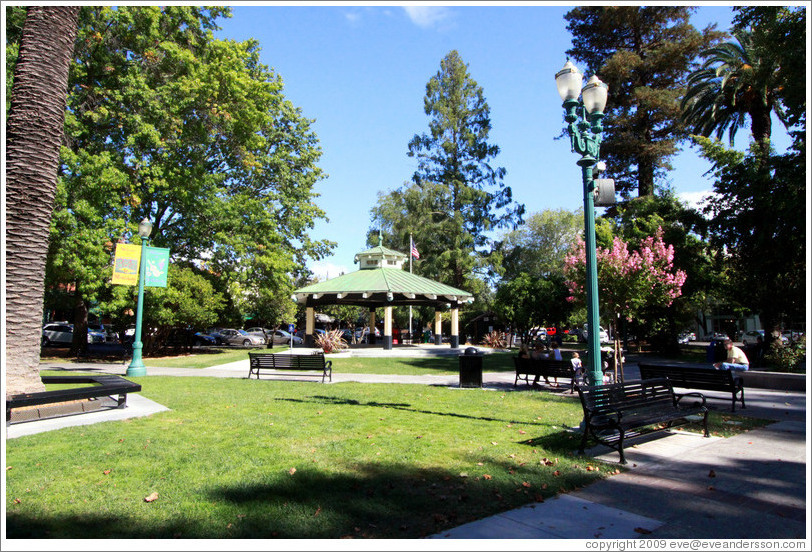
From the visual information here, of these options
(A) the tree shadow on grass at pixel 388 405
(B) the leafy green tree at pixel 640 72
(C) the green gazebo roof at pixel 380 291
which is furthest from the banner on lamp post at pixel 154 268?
(B) the leafy green tree at pixel 640 72

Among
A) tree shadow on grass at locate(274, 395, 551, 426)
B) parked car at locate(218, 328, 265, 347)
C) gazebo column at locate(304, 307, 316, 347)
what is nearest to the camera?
tree shadow on grass at locate(274, 395, 551, 426)

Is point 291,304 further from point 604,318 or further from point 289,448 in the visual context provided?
point 289,448

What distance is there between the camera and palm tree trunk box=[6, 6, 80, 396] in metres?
9.42

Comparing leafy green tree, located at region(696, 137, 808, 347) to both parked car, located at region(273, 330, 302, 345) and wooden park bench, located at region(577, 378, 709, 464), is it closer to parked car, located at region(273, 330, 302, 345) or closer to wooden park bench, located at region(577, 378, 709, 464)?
wooden park bench, located at region(577, 378, 709, 464)

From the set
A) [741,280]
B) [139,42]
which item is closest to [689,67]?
[741,280]

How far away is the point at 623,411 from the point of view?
6902 mm

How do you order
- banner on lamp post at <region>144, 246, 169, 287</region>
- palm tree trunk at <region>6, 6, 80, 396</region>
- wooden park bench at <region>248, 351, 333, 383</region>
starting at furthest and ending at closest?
banner on lamp post at <region>144, 246, 169, 287</region>
wooden park bench at <region>248, 351, 333, 383</region>
palm tree trunk at <region>6, 6, 80, 396</region>

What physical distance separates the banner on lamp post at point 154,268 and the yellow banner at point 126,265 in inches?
20.0

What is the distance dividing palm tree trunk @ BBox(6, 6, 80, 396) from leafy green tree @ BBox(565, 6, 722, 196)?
92.6 feet

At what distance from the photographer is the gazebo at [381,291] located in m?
28.3

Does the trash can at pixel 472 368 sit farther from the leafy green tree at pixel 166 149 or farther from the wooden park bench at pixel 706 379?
the leafy green tree at pixel 166 149

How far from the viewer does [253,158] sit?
25.2m

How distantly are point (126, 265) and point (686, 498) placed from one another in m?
16.0

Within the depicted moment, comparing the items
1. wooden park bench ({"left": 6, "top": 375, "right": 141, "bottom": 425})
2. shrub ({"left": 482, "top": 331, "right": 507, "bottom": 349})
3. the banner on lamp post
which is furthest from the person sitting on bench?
shrub ({"left": 482, "top": 331, "right": 507, "bottom": 349})
